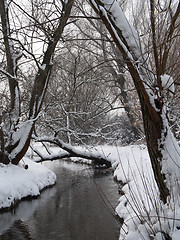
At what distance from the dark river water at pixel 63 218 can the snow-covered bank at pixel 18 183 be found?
0.85 feet

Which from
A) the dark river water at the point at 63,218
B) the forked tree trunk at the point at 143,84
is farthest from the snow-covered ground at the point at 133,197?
the dark river water at the point at 63,218

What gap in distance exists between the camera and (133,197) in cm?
294

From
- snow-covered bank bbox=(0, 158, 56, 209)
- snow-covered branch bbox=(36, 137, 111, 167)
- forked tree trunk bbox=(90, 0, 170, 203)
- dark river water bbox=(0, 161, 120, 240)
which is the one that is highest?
forked tree trunk bbox=(90, 0, 170, 203)

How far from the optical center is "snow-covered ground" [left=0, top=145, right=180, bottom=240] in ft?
9.21

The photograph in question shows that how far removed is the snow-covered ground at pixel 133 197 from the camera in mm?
2809

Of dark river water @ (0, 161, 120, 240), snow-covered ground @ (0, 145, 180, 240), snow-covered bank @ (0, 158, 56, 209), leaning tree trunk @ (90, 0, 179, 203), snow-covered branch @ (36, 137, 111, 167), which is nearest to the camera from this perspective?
snow-covered ground @ (0, 145, 180, 240)

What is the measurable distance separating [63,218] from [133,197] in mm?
3900

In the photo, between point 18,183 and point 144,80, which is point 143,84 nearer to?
point 144,80

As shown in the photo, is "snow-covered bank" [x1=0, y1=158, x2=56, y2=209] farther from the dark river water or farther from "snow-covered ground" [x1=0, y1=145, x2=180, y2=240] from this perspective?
the dark river water

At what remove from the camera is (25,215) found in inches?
254

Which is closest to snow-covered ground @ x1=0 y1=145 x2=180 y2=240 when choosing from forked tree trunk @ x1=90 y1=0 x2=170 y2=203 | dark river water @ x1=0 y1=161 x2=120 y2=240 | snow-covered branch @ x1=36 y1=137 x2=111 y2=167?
forked tree trunk @ x1=90 y1=0 x2=170 y2=203

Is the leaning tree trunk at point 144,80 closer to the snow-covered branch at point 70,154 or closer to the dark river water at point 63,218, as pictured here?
the dark river water at point 63,218

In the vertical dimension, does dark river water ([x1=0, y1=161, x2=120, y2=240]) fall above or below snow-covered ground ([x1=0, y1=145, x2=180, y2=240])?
below

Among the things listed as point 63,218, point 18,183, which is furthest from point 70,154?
point 63,218
